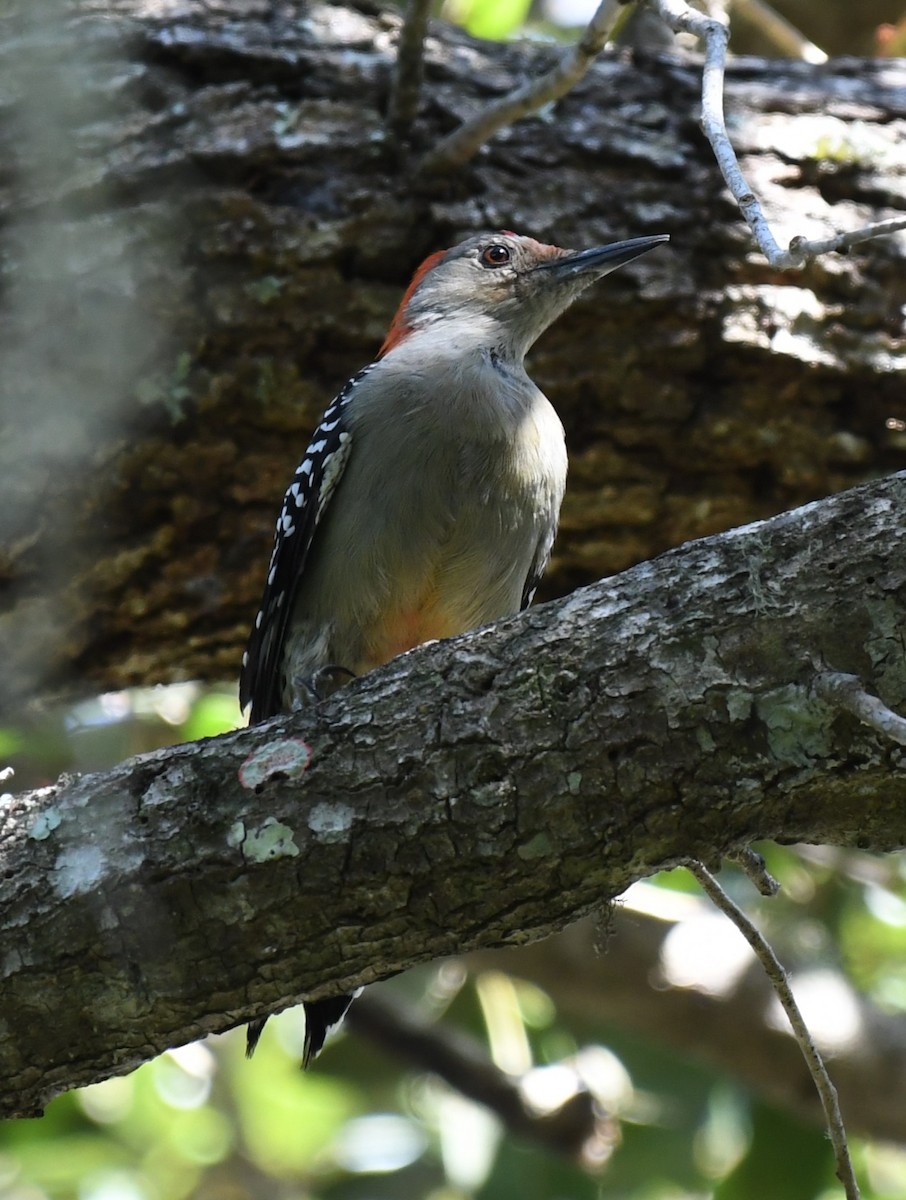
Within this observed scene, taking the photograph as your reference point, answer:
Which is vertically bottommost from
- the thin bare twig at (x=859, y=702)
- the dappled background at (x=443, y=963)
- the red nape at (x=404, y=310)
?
the dappled background at (x=443, y=963)

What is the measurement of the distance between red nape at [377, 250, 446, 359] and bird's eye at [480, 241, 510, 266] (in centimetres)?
23

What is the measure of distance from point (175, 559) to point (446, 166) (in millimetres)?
2046

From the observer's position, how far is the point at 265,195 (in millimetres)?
5797

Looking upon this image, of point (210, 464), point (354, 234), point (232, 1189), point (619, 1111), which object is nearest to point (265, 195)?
point (354, 234)

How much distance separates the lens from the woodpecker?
5023 mm

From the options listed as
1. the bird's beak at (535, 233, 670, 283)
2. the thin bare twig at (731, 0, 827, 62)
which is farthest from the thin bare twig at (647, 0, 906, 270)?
the thin bare twig at (731, 0, 827, 62)

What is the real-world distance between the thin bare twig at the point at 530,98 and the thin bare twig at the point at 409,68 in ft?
0.68

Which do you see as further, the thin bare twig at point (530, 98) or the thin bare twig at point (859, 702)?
the thin bare twig at point (530, 98)

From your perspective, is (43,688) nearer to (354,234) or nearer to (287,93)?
(354,234)

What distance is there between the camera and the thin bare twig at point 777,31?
7816mm

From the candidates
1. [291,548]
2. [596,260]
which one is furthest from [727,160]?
[291,548]

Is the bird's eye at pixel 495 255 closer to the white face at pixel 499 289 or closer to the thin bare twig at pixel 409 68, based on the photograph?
the white face at pixel 499 289

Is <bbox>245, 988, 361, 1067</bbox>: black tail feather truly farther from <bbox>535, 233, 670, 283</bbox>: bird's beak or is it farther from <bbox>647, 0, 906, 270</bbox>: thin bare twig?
<bbox>535, 233, 670, 283</bbox>: bird's beak

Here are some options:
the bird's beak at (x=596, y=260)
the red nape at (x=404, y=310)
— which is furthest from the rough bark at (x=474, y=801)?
the red nape at (x=404, y=310)
